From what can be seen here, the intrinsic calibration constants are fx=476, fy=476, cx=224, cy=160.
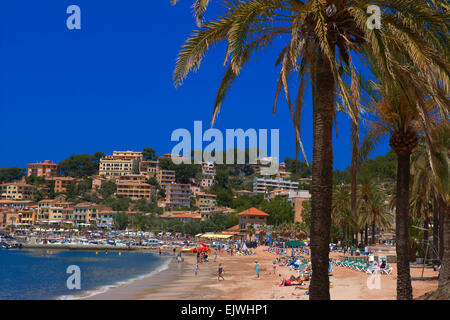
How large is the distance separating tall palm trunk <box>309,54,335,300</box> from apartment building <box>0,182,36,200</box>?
172 meters

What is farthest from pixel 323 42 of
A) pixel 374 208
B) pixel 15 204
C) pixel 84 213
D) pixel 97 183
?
pixel 97 183

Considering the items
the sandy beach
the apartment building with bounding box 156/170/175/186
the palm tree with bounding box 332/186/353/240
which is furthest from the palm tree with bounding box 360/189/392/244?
the apartment building with bounding box 156/170/175/186

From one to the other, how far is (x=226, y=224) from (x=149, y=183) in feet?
230

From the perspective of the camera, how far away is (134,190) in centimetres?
16250

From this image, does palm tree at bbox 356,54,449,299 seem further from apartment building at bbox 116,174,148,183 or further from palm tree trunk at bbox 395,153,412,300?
apartment building at bbox 116,174,148,183

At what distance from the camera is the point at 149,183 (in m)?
174

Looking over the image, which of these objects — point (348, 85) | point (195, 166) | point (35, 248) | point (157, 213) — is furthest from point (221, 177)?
point (348, 85)

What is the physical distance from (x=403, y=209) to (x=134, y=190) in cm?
15529

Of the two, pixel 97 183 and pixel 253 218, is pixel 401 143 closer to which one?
pixel 253 218

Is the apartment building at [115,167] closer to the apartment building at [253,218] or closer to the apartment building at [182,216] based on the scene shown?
the apartment building at [182,216]

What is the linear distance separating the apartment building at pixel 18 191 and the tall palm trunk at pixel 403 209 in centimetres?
17016

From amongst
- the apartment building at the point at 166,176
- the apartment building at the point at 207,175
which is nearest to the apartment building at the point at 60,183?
the apartment building at the point at 166,176
